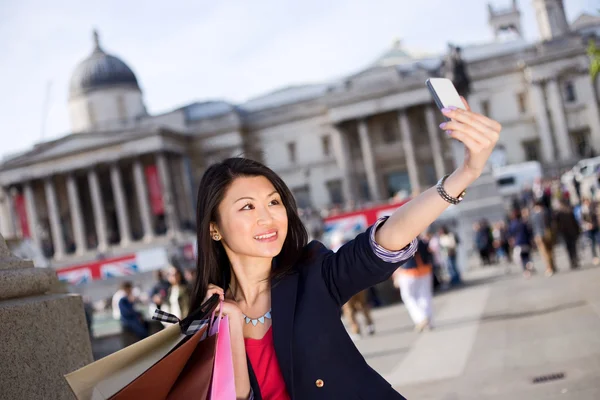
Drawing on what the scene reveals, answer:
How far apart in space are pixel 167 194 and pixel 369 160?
1603 cm

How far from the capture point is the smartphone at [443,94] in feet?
7.77

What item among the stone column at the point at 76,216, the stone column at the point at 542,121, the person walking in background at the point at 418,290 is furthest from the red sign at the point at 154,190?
the person walking in background at the point at 418,290

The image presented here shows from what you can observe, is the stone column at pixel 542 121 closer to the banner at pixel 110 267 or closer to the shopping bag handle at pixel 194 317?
the banner at pixel 110 267

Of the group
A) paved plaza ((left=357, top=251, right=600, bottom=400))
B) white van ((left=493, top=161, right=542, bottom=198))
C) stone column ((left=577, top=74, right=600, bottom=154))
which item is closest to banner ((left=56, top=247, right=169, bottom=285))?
paved plaza ((left=357, top=251, right=600, bottom=400))

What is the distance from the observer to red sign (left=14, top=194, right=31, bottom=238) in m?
65.4

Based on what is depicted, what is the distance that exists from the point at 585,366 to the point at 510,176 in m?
40.7

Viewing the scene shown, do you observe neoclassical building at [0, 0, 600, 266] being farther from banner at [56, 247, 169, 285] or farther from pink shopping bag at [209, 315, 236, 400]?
pink shopping bag at [209, 315, 236, 400]

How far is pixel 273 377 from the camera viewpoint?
8.66 ft

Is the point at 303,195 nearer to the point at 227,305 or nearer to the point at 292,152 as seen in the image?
the point at 292,152

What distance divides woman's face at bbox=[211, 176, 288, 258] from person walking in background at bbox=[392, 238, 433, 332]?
919 centimetres

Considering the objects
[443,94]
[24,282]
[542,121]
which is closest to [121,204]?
[542,121]

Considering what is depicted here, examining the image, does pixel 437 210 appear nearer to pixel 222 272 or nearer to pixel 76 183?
pixel 222 272

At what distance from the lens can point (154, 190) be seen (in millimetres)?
63281

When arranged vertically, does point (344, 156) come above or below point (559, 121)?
above
